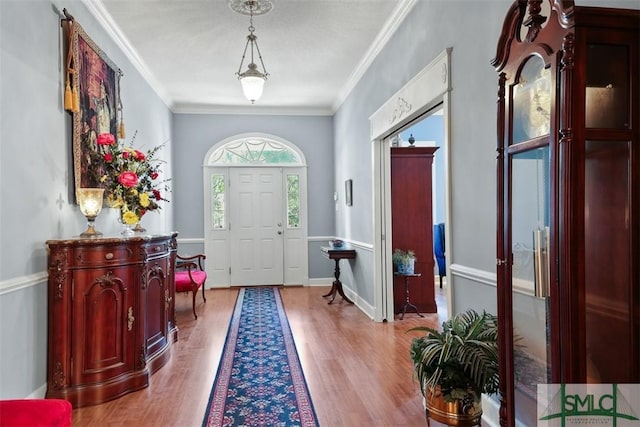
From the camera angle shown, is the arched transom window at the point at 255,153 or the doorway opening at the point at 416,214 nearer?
the doorway opening at the point at 416,214

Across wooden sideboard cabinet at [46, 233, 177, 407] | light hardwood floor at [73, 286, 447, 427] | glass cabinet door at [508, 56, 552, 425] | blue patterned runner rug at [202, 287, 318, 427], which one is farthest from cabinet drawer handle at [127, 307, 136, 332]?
glass cabinet door at [508, 56, 552, 425]

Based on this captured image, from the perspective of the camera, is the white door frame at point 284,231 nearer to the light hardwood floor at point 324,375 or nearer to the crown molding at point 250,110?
the crown molding at point 250,110

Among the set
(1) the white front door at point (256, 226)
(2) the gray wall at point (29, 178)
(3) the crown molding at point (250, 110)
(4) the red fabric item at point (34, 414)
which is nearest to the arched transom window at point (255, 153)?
(1) the white front door at point (256, 226)

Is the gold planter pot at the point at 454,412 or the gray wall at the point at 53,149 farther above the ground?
the gray wall at the point at 53,149

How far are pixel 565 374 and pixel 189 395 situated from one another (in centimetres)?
234

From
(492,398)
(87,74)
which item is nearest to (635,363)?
(492,398)

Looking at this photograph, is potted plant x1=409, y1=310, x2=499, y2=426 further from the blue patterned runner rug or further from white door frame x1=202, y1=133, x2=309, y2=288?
white door frame x1=202, y1=133, x2=309, y2=288

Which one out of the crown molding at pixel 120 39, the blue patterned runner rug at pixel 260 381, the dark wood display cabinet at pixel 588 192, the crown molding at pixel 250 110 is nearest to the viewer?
the dark wood display cabinet at pixel 588 192

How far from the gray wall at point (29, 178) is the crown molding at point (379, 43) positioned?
2.61 metres

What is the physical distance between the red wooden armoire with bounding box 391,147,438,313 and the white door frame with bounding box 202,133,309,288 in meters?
2.54

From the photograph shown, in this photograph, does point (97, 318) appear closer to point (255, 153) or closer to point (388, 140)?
point (388, 140)

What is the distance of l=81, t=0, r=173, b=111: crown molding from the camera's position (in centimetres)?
351

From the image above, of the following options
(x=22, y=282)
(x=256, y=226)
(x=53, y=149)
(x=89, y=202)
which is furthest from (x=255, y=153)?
(x=22, y=282)

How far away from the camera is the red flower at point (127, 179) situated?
3.24 m
